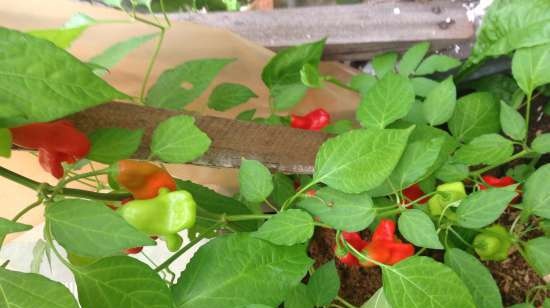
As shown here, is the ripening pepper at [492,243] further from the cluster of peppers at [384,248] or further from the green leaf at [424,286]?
the green leaf at [424,286]

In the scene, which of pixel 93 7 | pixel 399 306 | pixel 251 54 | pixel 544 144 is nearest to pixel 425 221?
pixel 399 306

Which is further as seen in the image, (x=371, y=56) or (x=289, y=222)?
(x=371, y=56)

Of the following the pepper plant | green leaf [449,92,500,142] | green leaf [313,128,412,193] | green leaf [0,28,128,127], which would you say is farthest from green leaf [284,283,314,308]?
green leaf [0,28,128,127]

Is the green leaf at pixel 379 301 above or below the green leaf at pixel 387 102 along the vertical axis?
below

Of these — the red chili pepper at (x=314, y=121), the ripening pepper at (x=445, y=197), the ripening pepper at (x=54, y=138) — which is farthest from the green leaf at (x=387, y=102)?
the ripening pepper at (x=54, y=138)

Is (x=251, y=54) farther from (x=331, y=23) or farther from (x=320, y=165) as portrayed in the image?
(x=320, y=165)

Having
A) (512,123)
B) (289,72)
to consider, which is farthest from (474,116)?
(289,72)
